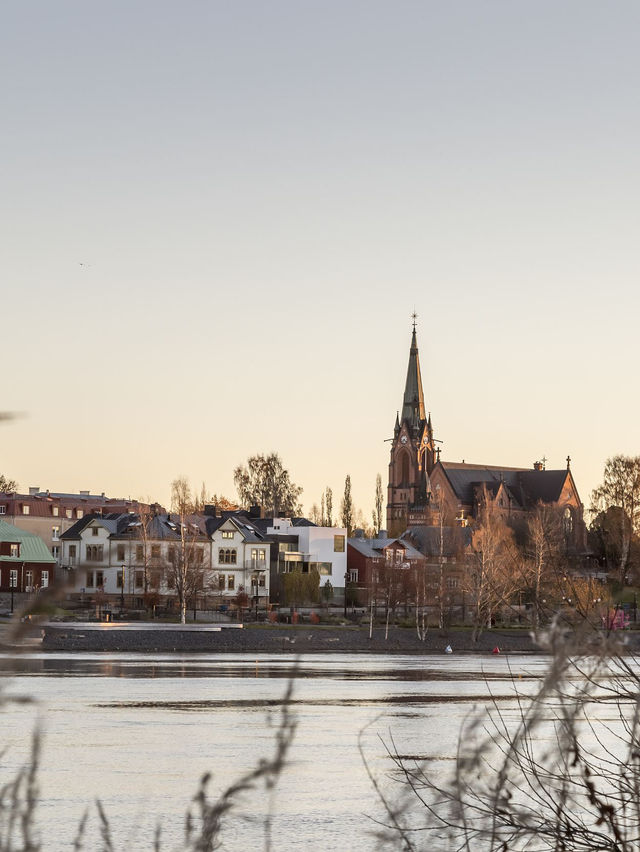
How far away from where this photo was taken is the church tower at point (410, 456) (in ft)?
566

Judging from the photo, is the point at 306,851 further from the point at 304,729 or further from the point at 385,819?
the point at 304,729

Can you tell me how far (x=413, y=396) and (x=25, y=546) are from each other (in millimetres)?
91196

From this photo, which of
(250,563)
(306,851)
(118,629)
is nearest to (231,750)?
(306,851)

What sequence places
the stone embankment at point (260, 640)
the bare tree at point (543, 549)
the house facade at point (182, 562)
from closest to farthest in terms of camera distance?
the bare tree at point (543, 549), the stone embankment at point (260, 640), the house facade at point (182, 562)

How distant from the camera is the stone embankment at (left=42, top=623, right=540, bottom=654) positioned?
77.9 m

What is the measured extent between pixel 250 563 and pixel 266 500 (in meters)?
46.6

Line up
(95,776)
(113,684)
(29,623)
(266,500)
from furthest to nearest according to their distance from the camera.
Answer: (266,500) → (113,684) → (95,776) → (29,623)

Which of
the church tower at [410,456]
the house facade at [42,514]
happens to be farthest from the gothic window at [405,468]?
the house facade at [42,514]

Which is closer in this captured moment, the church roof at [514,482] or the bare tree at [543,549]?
the bare tree at [543,549]

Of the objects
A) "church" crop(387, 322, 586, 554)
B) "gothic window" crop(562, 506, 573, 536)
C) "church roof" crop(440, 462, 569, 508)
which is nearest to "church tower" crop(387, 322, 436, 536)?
"church" crop(387, 322, 586, 554)

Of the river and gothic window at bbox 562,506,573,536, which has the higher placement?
gothic window at bbox 562,506,573,536

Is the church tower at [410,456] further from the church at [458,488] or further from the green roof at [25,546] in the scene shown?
the green roof at [25,546]

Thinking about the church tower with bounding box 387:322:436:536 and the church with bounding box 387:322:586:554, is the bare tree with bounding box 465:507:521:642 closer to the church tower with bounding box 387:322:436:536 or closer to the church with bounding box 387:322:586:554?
the church with bounding box 387:322:586:554

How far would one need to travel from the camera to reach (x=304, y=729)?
3625 centimetres
